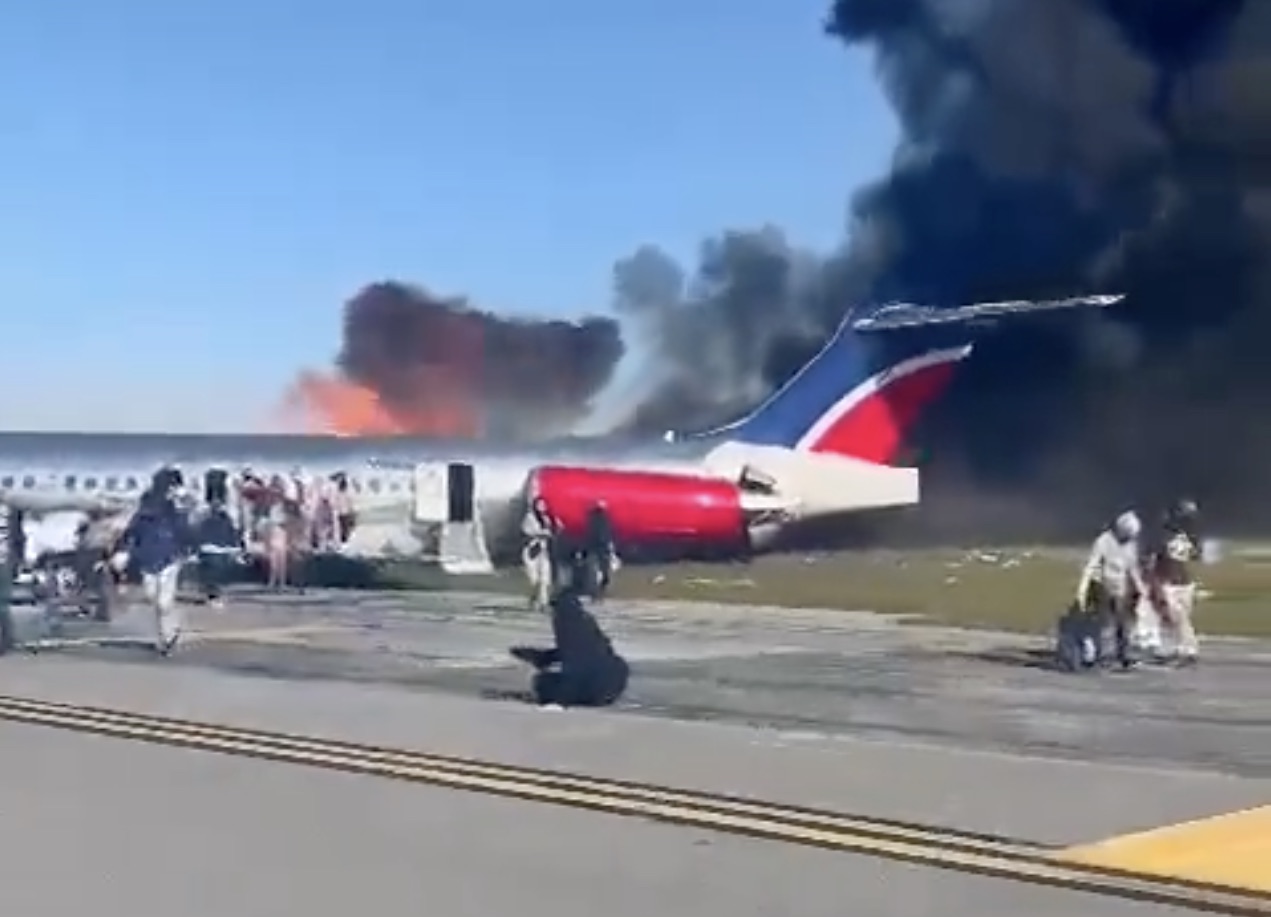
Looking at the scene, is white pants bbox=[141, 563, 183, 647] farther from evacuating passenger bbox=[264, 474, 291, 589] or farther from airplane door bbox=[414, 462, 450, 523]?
airplane door bbox=[414, 462, 450, 523]

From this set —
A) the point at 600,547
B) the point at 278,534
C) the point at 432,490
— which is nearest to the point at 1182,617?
the point at 600,547

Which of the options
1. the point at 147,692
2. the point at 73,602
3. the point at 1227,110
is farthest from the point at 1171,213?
the point at 73,602

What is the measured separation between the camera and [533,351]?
607 inches

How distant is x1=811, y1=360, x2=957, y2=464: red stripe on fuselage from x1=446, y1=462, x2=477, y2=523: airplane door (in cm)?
267

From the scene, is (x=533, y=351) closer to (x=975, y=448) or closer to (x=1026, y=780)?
(x=975, y=448)

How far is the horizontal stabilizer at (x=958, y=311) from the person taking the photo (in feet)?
40.5

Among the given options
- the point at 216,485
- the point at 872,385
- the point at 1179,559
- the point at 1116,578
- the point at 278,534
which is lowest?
the point at 1116,578

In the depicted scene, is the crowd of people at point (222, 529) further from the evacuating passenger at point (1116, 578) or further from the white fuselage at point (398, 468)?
the evacuating passenger at point (1116, 578)

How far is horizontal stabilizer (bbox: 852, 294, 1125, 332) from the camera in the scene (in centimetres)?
1236

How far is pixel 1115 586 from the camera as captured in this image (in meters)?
12.0

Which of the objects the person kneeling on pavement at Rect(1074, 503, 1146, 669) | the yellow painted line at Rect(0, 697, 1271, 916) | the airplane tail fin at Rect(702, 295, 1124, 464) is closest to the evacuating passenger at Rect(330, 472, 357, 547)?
the airplane tail fin at Rect(702, 295, 1124, 464)

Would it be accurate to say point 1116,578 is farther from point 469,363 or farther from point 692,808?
point 469,363

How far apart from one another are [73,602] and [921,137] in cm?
949

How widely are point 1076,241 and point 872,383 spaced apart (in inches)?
89.3
